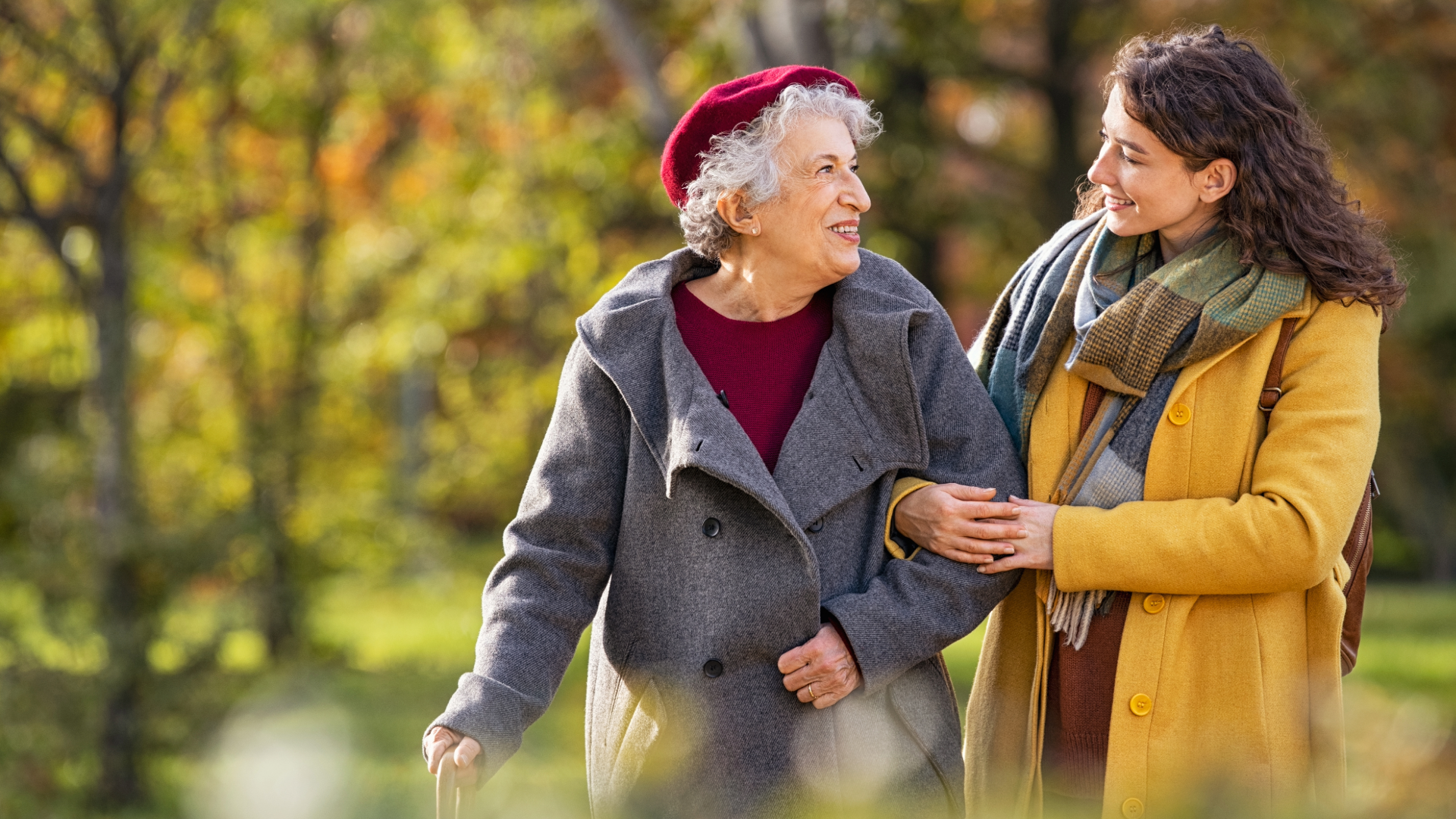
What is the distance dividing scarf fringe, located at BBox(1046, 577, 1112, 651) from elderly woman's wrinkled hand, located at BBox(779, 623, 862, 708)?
356 millimetres

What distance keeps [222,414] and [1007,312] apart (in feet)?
22.1

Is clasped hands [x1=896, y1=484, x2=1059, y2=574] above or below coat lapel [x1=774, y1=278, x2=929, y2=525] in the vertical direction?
below

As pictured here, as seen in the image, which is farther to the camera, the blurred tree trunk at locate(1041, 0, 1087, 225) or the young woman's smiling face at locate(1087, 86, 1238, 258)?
the blurred tree trunk at locate(1041, 0, 1087, 225)

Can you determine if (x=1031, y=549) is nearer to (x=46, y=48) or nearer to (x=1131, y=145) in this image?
(x=1131, y=145)

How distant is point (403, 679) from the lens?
297 inches

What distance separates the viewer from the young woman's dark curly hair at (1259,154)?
2199 millimetres

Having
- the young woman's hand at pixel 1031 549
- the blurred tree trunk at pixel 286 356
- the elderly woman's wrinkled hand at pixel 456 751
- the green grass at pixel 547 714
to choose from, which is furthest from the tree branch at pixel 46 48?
the young woman's hand at pixel 1031 549

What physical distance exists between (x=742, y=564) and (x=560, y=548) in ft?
1.05

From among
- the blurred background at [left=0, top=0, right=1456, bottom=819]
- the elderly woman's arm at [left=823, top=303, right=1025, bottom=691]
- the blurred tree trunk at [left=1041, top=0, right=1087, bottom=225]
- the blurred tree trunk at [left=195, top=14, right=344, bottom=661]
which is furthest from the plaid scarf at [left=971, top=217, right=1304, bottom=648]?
the blurred tree trunk at [left=1041, top=0, right=1087, bottom=225]

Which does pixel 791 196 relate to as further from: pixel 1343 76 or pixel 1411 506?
pixel 1411 506

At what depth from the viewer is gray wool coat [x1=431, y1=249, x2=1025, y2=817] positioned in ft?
7.44

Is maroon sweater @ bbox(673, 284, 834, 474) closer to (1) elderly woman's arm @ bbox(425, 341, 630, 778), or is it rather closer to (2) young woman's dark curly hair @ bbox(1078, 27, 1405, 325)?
(1) elderly woman's arm @ bbox(425, 341, 630, 778)

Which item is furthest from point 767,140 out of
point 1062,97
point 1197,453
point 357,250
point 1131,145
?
point 1062,97

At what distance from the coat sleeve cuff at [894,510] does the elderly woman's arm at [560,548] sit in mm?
458
